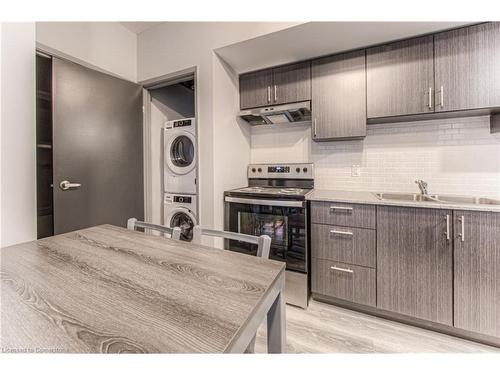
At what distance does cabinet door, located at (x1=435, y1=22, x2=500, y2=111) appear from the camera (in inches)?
61.0

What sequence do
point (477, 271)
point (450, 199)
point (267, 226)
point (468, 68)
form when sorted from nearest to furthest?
point (477, 271)
point (468, 68)
point (450, 199)
point (267, 226)

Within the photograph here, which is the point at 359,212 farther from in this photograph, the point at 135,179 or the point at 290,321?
the point at 135,179

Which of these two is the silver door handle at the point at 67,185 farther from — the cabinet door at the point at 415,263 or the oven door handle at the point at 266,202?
the cabinet door at the point at 415,263

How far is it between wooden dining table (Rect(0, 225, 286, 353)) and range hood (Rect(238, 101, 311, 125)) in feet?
5.26

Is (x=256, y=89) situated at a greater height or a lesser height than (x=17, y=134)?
greater

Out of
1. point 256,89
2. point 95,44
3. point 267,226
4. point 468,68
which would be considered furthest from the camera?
point 256,89

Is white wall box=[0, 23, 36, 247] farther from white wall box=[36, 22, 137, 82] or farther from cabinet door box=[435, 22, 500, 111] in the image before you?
cabinet door box=[435, 22, 500, 111]

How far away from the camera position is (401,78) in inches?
70.8

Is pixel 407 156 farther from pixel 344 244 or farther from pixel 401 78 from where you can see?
pixel 344 244

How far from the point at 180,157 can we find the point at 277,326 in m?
2.13

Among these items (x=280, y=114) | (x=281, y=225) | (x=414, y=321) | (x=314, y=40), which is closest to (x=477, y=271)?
(x=414, y=321)

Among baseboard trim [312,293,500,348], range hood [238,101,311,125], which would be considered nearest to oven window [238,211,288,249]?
baseboard trim [312,293,500,348]

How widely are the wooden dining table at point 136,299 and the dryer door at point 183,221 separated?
1385 millimetres

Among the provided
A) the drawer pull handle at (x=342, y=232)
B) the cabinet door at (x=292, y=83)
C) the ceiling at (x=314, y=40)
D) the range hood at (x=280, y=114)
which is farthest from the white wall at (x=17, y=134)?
the drawer pull handle at (x=342, y=232)
